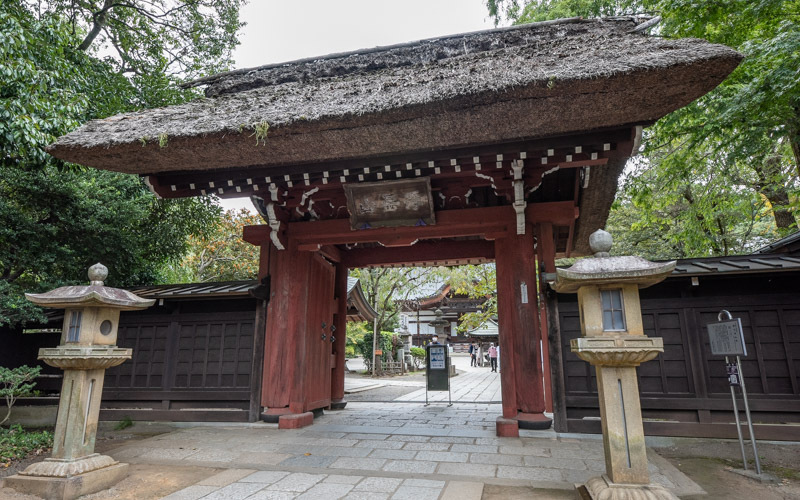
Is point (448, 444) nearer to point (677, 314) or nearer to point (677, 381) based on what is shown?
point (677, 381)

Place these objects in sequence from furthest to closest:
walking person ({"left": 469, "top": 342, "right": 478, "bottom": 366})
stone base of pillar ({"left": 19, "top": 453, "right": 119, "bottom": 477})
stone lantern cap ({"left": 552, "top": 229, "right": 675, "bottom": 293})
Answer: walking person ({"left": 469, "top": 342, "right": 478, "bottom": 366}) → stone base of pillar ({"left": 19, "top": 453, "right": 119, "bottom": 477}) → stone lantern cap ({"left": 552, "top": 229, "right": 675, "bottom": 293})

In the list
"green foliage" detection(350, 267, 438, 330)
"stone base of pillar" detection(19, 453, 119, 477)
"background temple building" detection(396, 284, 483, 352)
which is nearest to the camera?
"stone base of pillar" detection(19, 453, 119, 477)

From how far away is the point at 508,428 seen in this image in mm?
4773

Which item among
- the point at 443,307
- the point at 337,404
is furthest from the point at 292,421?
the point at 443,307

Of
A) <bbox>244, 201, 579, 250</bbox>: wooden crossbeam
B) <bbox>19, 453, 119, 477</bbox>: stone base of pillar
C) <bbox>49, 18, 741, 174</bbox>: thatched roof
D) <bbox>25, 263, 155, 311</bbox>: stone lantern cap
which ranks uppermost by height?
<bbox>49, 18, 741, 174</bbox>: thatched roof

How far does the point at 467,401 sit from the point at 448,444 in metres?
4.48

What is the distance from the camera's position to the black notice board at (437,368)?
8.56m

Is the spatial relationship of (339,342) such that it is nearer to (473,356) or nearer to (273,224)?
(273,224)

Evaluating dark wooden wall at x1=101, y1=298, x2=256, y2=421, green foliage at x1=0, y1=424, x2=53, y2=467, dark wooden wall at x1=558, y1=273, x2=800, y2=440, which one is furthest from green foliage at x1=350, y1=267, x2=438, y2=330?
green foliage at x1=0, y1=424, x2=53, y2=467

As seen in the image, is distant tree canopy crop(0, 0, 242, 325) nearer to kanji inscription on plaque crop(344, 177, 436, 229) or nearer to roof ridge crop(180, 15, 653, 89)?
roof ridge crop(180, 15, 653, 89)

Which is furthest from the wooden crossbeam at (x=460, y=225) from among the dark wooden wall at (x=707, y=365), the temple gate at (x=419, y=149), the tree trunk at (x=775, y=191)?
the tree trunk at (x=775, y=191)

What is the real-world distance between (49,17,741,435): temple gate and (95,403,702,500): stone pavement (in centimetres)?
58

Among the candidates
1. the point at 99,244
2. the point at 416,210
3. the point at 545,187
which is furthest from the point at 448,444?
the point at 99,244

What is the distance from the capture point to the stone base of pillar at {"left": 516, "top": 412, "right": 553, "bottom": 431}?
4875 millimetres
